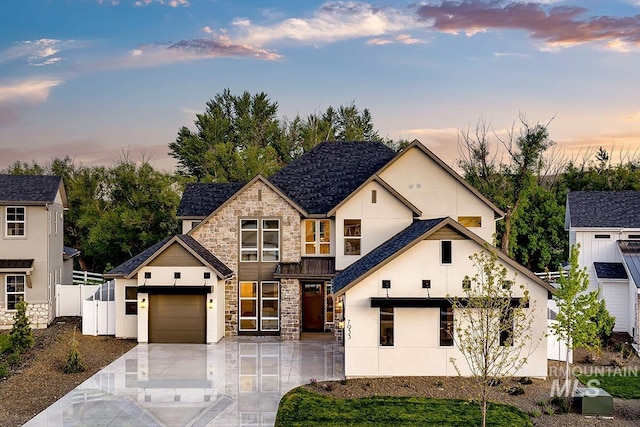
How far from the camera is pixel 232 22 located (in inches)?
1107

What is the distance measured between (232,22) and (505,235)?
22202 millimetres

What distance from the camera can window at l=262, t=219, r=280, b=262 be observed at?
2350cm

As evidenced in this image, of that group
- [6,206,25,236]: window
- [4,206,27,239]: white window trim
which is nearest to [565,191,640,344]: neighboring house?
[4,206,27,239]: white window trim

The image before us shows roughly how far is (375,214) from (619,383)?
33.0ft

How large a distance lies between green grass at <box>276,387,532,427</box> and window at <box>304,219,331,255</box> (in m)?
9.31

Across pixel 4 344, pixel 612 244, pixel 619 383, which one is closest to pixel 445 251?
pixel 619 383

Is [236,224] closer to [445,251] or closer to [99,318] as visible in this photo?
[99,318]

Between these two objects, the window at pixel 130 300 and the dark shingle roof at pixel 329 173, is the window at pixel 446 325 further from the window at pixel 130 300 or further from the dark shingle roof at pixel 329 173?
the window at pixel 130 300

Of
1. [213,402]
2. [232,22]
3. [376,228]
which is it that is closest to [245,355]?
[213,402]

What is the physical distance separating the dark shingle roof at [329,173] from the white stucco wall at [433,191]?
1756 millimetres

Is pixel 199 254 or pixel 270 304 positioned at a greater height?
pixel 199 254

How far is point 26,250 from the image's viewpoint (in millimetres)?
24656

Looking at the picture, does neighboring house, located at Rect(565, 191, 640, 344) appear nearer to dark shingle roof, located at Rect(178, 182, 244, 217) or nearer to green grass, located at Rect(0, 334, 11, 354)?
dark shingle roof, located at Rect(178, 182, 244, 217)

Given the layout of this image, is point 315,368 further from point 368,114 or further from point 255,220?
point 368,114
